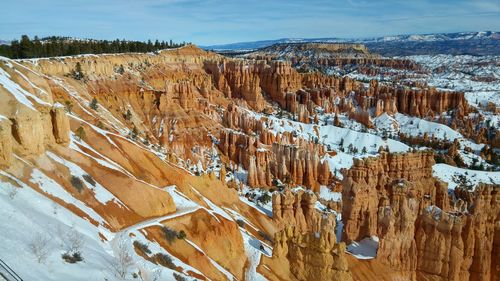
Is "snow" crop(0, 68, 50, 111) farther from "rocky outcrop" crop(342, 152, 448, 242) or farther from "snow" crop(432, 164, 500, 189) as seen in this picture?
"snow" crop(432, 164, 500, 189)

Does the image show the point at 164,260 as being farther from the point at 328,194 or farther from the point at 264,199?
the point at 328,194

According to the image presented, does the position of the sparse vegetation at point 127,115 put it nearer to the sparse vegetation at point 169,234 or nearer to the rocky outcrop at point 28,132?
the rocky outcrop at point 28,132

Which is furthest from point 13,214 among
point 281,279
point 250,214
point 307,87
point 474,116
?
point 474,116

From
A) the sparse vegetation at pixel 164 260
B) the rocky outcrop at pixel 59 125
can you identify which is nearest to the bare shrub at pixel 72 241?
the sparse vegetation at pixel 164 260

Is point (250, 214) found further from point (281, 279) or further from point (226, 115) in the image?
point (226, 115)

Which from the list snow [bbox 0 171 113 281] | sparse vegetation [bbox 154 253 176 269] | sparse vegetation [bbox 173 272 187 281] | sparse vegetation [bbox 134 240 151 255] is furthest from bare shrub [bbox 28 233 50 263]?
sparse vegetation [bbox 154 253 176 269]

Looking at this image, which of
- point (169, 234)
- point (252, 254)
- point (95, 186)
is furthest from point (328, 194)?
point (95, 186)
